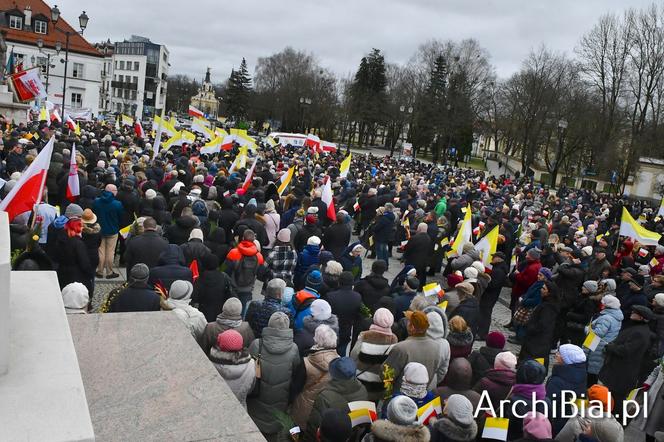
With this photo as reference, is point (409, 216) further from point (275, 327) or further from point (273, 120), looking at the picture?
point (273, 120)

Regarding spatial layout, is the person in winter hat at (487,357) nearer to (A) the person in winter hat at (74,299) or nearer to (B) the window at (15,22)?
(A) the person in winter hat at (74,299)

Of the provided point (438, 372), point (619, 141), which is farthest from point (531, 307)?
point (619, 141)

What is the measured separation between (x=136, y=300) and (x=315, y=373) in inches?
79.2

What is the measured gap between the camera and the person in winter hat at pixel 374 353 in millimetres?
5453

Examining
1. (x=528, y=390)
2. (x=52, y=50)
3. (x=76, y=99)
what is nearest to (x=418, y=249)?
(x=528, y=390)

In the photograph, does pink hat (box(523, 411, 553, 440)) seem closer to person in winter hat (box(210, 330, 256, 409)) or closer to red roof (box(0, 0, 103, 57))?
person in winter hat (box(210, 330, 256, 409))

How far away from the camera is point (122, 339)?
3.73 meters

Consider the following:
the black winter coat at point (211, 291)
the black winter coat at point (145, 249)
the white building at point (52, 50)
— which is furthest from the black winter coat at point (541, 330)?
the white building at point (52, 50)

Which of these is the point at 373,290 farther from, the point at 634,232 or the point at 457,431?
the point at 634,232

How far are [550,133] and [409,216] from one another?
39.7 meters

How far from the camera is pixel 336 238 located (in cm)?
1101

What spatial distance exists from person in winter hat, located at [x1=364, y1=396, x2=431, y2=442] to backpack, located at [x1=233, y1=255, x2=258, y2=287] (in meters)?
4.29

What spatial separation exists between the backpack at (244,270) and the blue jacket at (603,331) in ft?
15.1

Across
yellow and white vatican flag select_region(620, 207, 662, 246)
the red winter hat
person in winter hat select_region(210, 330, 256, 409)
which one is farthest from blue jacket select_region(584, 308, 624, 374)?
yellow and white vatican flag select_region(620, 207, 662, 246)
